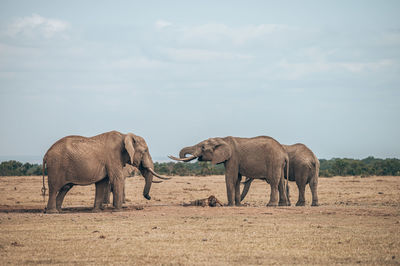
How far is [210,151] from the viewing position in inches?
1004

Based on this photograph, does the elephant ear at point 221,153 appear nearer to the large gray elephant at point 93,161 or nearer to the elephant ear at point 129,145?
the large gray elephant at point 93,161

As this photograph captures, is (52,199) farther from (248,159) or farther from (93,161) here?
(248,159)

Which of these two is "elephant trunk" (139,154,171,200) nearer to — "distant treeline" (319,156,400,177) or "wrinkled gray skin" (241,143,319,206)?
"wrinkled gray skin" (241,143,319,206)

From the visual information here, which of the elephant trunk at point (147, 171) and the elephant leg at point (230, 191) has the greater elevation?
the elephant trunk at point (147, 171)

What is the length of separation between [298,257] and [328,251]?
1.02m

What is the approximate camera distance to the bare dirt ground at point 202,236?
41.8 feet

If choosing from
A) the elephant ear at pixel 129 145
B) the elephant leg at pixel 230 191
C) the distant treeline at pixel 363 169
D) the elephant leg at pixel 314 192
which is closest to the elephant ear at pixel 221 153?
the elephant leg at pixel 230 191

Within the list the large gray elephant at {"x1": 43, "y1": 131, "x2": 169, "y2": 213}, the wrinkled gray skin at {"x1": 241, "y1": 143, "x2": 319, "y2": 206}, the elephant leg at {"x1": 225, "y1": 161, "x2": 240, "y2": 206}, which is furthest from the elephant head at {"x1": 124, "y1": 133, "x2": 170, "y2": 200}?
the wrinkled gray skin at {"x1": 241, "y1": 143, "x2": 319, "y2": 206}

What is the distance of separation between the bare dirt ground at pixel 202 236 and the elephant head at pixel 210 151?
2.96 meters

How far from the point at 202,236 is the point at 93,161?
299 inches

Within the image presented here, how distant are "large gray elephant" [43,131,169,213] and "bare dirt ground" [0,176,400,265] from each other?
0.93 metres

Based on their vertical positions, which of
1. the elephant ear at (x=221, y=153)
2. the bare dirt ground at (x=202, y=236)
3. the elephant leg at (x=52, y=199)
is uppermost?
the elephant ear at (x=221, y=153)

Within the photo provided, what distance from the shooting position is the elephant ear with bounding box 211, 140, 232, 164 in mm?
25094

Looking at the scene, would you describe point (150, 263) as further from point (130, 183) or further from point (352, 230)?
point (130, 183)
